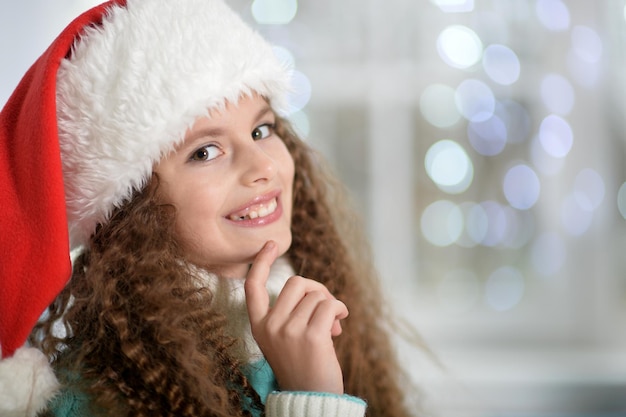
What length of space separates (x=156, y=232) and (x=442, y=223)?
1.43 metres

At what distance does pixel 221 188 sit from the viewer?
3.22ft

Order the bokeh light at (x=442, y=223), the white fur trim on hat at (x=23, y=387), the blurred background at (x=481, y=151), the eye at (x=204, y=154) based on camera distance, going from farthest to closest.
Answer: the bokeh light at (x=442, y=223)
the blurred background at (x=481, y=151)
the eye at (x=204, y=154)
the white fur trim on hat at (x=23, y=387)

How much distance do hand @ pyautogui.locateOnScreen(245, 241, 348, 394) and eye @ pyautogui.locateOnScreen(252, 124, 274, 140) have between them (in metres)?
0.25

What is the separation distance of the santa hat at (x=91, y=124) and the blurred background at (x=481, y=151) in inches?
45.4

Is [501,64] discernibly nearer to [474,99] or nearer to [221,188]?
[474,99]

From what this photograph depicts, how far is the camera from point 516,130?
222 centimetres

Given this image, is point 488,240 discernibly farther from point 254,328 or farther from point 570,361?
point 254,328

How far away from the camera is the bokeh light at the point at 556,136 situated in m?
2.16

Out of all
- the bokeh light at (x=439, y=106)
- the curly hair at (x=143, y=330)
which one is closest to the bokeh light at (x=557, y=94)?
the bokeh light at (x=439, y=106)

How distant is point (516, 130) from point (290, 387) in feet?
5.09

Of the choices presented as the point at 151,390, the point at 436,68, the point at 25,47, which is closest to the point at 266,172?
the point at 151,390

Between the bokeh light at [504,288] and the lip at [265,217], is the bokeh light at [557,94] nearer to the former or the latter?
the bokeh light at [504,288]

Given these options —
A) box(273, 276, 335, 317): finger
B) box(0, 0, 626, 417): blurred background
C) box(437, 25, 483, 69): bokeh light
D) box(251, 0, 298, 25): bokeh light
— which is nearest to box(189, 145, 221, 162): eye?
box(273, 276, 335, 317): finger

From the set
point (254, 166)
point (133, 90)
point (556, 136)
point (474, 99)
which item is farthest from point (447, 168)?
point (133, 90)
